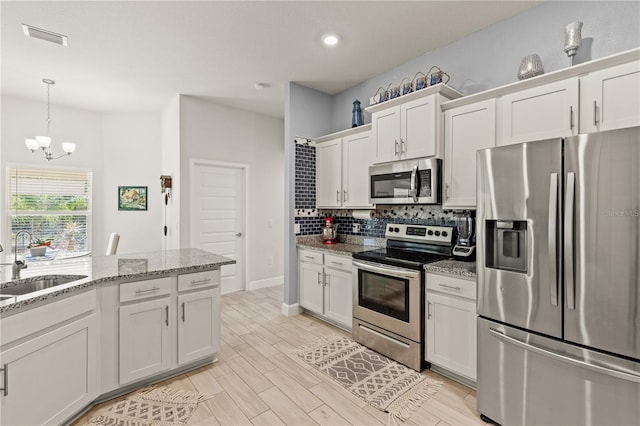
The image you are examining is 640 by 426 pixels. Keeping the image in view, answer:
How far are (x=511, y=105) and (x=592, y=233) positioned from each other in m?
1.18

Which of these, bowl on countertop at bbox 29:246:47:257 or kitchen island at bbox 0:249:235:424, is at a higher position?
bowl on countertop at bbox 29:246:47:257

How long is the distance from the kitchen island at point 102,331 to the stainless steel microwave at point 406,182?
70.0 inches

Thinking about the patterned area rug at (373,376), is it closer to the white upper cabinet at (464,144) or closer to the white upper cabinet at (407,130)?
the white upper cabinet at (464,144)

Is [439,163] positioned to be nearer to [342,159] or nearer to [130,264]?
[342,159]

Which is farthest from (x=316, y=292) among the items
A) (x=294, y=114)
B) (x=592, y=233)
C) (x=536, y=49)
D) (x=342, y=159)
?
(x=536, y=49)

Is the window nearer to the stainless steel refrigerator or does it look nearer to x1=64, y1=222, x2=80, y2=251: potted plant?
x1=64, y1=222, x2=80, y2=251: potted plant

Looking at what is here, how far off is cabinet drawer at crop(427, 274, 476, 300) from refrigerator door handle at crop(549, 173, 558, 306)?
0.56 metres

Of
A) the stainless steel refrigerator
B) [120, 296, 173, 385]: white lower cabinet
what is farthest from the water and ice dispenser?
[120, 296, 173, 385]: white lower cabinet

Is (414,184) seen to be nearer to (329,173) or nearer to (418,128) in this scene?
(418,128)

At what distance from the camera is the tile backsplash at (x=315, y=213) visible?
3525mm

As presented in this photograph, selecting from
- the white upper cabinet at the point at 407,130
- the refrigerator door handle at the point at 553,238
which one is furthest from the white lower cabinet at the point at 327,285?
the refrigerator door handle at the point at 553,238

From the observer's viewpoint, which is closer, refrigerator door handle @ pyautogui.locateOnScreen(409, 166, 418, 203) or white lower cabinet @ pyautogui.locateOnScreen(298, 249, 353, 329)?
refrigerator door handle @ pyautogui.locateOnScreen(409, 166, 418, 203)

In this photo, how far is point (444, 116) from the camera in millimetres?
2697

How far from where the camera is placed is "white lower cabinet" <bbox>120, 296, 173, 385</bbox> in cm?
216
